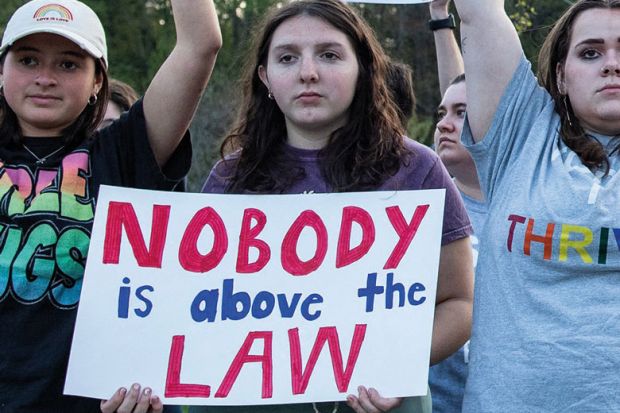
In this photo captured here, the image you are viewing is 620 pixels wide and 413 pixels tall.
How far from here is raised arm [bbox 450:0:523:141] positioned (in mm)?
→ 2988

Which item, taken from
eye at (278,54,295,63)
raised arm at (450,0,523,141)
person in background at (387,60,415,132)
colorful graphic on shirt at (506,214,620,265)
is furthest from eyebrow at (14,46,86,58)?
person in background at (387,60,415,132)

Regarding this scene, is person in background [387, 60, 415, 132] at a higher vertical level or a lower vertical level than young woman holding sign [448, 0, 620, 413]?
higher

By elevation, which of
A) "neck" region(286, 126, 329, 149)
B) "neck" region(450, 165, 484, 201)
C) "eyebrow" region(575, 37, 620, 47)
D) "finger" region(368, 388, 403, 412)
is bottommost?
"finger" region(368, 388, 403, 412)

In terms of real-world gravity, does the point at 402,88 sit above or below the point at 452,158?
above

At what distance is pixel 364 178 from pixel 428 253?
0.88 ft

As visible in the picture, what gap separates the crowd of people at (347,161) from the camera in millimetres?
2770

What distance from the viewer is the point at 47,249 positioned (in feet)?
9.74

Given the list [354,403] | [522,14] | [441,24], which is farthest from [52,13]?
[522,14]

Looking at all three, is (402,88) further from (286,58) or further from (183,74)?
(183,74)

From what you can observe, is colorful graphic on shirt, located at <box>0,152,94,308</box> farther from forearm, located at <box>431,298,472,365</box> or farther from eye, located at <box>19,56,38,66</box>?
forearm, located at <box>431,298,472,365</box>

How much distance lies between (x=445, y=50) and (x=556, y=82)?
64.9 inches

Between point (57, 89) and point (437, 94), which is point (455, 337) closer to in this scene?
point (57, 89)

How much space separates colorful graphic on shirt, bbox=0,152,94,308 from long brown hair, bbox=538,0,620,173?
1309mm

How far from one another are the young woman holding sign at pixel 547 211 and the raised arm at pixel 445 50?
147 centimetres
